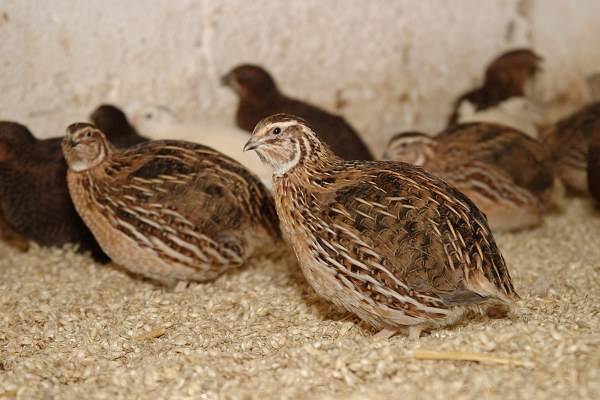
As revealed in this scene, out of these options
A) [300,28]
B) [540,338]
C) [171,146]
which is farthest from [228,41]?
[540,338]

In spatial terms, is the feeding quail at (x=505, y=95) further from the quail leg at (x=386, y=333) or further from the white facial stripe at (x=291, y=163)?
the quail leg at (x=386, y=333)

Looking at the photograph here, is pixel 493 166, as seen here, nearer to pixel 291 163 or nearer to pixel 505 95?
pixel 505 95

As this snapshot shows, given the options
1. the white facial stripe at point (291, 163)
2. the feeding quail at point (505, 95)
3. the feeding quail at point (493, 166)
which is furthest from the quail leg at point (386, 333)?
the feeding quail at point (505, 95)

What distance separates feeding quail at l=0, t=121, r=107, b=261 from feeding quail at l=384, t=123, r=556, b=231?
214 cm

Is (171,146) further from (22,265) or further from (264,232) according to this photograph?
(22,265)

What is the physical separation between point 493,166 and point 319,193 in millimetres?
2079

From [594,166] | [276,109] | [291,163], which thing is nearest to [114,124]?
[276,109]

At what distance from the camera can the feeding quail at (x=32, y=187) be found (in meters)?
5.02

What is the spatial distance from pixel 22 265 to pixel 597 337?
3442 millimetres

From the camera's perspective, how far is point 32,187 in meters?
5.05

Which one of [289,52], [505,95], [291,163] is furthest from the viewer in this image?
[505,95]

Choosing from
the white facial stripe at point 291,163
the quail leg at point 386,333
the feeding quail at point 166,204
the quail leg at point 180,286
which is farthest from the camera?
the quail leg at point 180,286

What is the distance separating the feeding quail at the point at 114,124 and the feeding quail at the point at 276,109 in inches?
34.2

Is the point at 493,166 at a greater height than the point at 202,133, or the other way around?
the point at 493,166
